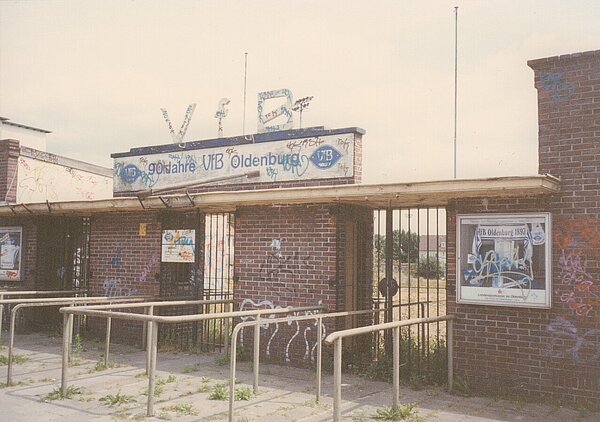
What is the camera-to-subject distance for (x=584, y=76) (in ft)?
24.6

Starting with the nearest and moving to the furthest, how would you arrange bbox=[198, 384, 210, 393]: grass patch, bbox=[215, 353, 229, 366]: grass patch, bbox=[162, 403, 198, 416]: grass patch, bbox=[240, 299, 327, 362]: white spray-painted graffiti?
bbox=[162, 403, 198, 416]: grass patch, bbox=[198, 384, 210, 393]: grass patch, bbox=[240, 299, 327, 362]: white spray-painted graffiti, bbox=[215, 353, 229, 366]: grass patch

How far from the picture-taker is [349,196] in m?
8.33

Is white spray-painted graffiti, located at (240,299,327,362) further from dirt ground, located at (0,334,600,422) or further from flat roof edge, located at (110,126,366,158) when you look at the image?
flat roof edge, located at (110,126,366,158)

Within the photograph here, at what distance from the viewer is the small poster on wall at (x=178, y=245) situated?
11297 mm

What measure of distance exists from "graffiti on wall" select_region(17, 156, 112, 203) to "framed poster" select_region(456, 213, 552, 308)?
11.7 meters

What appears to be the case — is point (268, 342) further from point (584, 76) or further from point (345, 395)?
point (584, 76)

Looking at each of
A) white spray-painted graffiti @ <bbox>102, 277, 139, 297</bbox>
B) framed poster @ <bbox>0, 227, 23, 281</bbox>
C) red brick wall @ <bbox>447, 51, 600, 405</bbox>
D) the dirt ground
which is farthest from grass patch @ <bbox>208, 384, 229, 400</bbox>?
framed poster @ <bbox>0, 227, 23, 281</bbox>

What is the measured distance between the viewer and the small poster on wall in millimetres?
11297

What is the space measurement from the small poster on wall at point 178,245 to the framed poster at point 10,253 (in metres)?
4.15

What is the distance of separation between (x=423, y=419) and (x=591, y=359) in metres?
2.34

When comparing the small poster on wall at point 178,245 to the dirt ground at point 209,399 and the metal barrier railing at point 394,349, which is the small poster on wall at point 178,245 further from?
the metal barrier railing at point 394,349

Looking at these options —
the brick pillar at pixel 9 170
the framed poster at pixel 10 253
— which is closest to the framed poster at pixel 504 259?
the framed poster at pixel 10 253

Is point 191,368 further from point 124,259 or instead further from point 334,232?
point 124,259

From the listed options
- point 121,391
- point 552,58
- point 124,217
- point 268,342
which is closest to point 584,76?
point 552,58
